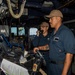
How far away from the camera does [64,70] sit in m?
2.74

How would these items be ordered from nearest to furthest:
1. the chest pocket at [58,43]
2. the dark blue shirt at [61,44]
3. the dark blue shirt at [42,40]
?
the dark blue shirt at [61,44] < the chest pocket at [58,43] < the dark blue shirt at [42,40]

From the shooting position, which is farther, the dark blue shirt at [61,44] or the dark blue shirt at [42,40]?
the dark blue shirt at [42,40]

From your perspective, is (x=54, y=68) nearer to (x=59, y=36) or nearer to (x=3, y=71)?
(x=59, y=36)

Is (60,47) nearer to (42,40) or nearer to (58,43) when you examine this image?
(58,43)

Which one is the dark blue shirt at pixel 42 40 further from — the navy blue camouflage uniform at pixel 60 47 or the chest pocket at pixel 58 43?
the chest pocket at pixel 58 43

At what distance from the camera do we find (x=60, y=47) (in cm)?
290

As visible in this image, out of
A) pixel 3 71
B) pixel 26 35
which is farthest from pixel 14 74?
pixel 26 35

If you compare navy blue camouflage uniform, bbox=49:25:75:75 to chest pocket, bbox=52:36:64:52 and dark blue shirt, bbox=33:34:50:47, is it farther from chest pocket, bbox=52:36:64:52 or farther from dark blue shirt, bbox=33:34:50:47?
dark blue shirt, bbox=33:34:50:47

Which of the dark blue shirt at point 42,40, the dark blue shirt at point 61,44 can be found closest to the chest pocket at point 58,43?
the dark blue shirt at point 61,44

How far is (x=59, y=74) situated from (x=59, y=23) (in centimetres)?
76

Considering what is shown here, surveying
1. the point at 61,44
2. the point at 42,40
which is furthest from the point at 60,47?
the point at 42,40

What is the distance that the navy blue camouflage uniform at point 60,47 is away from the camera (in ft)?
9.10

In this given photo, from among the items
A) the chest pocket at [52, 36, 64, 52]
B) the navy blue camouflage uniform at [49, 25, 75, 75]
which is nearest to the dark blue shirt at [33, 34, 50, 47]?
the navy blue camouflage uniform at [49, 25, 75, 75]

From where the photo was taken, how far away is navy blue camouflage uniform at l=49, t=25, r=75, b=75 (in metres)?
2.77
